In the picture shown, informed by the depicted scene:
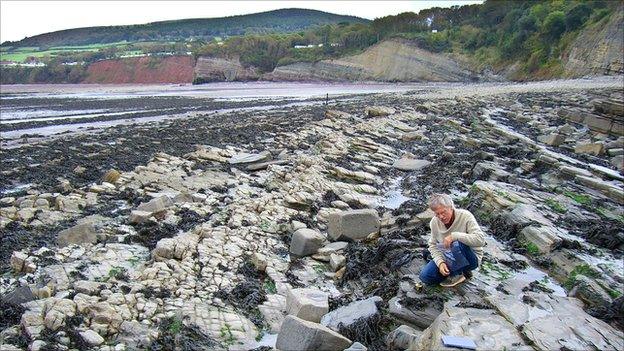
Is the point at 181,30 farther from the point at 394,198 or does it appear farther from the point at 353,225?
the point at 353,225

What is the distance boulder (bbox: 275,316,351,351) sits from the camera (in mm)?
5133

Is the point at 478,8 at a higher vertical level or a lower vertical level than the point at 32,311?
higher

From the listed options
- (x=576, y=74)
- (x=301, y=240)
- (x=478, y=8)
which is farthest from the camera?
(x=478, y=8)

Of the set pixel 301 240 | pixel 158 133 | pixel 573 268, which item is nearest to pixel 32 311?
pixel 301 240

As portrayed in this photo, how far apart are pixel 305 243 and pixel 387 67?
7551 centimetres

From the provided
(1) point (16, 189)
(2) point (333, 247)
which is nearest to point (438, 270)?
(2) point (333, 247)

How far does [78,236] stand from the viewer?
27.7ft

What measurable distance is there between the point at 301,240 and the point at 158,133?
44.8 feet

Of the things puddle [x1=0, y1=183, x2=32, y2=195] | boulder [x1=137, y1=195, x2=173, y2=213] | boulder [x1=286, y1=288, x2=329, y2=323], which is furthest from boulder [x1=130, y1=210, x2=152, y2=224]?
puddle [x1=0, y1=183, x2=32, y2=195]

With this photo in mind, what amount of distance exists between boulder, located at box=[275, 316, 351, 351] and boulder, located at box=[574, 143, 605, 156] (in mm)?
14899

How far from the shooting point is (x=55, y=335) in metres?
5.60

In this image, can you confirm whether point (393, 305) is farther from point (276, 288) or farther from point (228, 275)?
point (228, 275)

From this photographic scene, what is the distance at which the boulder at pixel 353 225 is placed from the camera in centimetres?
890

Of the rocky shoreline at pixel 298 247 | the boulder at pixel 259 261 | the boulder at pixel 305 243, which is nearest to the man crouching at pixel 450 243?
the rocky shoreline at pixel 298 247
